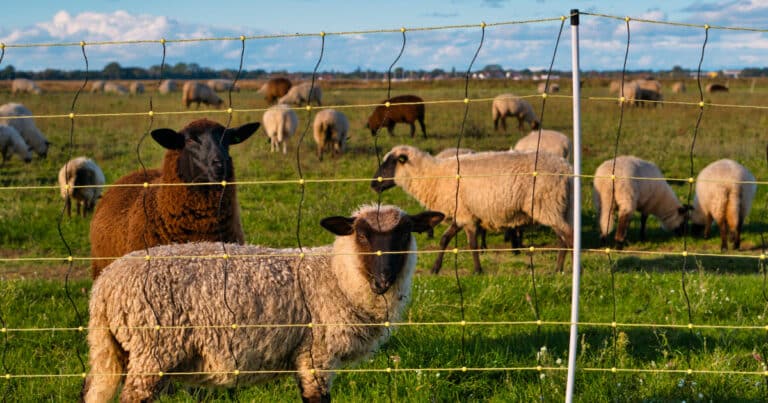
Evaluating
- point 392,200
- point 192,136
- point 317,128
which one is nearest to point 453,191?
point 392,200

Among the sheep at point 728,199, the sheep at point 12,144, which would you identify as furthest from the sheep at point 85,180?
the sheep at point 728,199

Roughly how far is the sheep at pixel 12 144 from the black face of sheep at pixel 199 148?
42.3 ft

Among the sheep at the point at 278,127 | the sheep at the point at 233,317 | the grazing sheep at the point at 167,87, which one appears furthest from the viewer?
the grazing sheep at the point at 167,87

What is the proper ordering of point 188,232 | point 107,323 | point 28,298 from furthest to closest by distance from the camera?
1. point 28,298
2. point 188,232
3. point 107,323

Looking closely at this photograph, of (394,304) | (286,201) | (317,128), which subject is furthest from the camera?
(317,128)

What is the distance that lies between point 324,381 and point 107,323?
1208mm

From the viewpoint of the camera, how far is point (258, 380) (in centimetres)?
419

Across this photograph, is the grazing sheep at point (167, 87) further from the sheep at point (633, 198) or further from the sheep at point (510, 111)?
the sheep at point (633, 198)

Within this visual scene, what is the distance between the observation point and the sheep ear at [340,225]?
15.0 ft

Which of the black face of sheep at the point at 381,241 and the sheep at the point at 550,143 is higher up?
the sheep at the point at 550,143

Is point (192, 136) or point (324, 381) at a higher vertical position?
point (192, 136)

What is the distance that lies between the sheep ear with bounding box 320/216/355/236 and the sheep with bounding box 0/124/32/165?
48.7ft

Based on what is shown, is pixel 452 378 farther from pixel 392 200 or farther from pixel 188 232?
pixel 392 200

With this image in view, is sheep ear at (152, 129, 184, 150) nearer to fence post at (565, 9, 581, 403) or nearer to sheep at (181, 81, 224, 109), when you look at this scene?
fence post at (565, 9, 581, 403)
